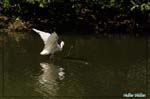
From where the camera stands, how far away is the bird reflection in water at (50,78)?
61.1 ft

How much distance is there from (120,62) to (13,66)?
209 inches

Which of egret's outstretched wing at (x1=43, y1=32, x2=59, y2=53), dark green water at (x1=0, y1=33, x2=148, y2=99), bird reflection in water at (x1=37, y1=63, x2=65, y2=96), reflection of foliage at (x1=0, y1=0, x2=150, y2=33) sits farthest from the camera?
reflection of foliage at (x1=0, y1=0, x2=150, y2=33)

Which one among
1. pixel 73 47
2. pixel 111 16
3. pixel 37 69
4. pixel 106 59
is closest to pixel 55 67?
pixel 37 69

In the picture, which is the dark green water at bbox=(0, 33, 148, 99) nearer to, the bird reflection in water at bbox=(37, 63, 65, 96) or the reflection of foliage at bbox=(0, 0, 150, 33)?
the bird reflection in water at bbox=(37, 63, 65, 96)

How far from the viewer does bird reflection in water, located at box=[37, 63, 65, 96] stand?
18.6 m

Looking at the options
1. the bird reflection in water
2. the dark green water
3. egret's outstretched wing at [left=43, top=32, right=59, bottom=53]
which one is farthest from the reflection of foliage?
the bird reflection in water

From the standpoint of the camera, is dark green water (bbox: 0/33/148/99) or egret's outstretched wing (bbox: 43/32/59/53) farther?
egret's outstretched wing (bbox: 43/32/59/53)

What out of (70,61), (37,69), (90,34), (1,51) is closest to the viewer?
(37,69)

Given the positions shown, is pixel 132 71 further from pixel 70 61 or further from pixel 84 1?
pixel 84 1

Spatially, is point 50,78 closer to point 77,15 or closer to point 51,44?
point 51,44

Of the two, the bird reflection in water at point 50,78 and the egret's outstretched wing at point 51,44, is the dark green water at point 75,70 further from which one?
the egret's outstretched wing at point 51,44

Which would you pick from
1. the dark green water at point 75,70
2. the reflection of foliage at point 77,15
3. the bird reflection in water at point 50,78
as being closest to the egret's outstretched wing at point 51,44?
the dark green water at point 75,70

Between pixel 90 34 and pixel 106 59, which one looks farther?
pixel 90 34

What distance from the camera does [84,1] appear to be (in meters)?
33.8
